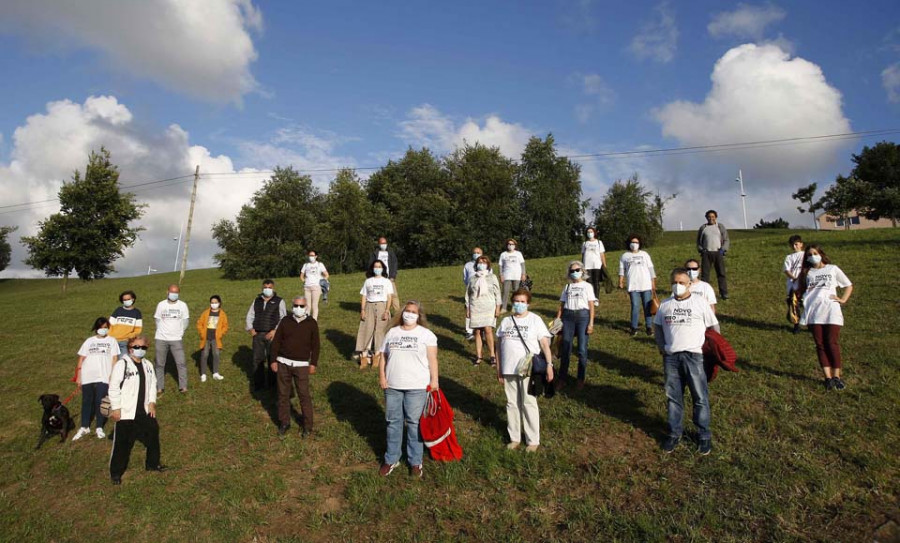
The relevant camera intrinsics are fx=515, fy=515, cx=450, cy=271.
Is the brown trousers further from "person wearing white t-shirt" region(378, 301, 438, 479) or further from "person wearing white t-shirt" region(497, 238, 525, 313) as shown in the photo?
"person wearing white t-shirt" region(497, 238, 525, 313)

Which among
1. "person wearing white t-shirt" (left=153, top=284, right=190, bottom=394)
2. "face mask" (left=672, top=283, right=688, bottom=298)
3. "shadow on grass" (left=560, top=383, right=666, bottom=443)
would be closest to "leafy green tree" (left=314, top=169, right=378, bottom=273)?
"person wearing white t-shirt" (left=153, top=284, right=190, bottom=394)

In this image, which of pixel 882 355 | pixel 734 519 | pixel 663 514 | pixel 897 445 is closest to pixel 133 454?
pixel 663 514

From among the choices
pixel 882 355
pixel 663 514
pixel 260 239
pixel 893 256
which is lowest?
pixel 663 514

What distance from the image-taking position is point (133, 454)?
8.82m

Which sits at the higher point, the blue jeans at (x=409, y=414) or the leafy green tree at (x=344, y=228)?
the leafy green tree at (x=344, y=228)

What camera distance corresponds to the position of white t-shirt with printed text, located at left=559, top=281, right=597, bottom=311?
31.1 ft

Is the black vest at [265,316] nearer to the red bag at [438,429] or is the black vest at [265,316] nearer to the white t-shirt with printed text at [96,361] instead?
the white t-shirt with printed text at [96,361]

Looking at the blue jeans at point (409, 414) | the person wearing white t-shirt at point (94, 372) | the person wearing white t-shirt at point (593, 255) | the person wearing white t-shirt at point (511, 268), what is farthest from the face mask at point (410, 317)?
the person wearing white t-shirt at point (593, 255)

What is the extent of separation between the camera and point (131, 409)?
7.72 meters

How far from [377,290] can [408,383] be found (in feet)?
16.2

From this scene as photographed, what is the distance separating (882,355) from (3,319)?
32.9 meters

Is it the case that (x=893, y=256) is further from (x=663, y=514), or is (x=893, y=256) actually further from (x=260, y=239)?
(x=260, y=239)

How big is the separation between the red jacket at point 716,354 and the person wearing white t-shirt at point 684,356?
0.11 meters

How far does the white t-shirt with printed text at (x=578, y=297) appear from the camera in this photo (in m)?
9.49
